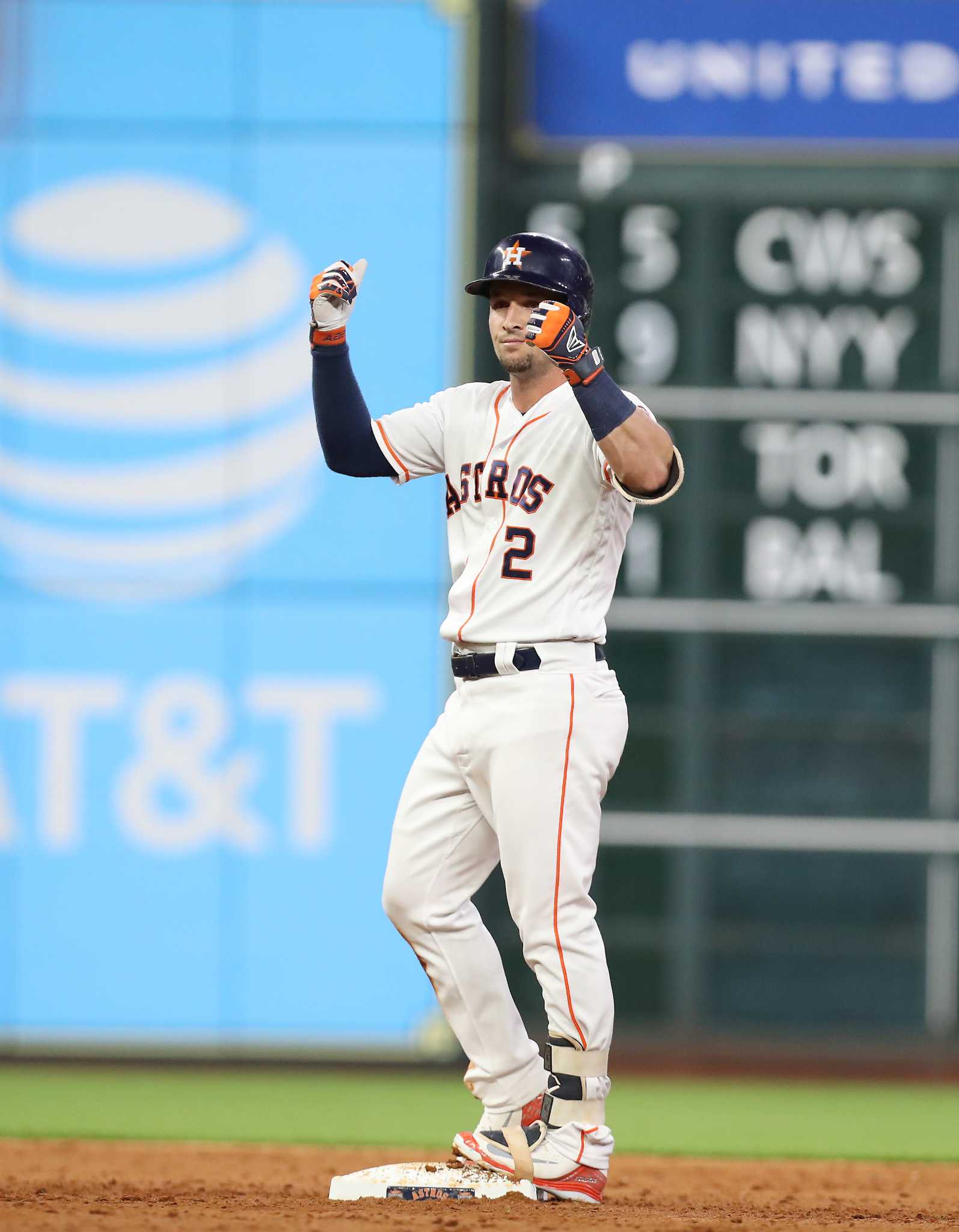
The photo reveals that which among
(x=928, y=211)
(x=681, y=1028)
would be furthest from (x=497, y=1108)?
(x=928, y=211)

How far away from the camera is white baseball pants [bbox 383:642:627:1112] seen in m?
3.86

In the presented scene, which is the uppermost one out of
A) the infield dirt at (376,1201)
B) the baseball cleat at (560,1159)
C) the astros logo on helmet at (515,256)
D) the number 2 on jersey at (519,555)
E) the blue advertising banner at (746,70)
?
the blue advertising banner at (746,70)

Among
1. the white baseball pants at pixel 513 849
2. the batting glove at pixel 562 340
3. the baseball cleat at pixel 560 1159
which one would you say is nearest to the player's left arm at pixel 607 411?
the batting glove at pixel 562 340

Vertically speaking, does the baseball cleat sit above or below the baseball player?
below

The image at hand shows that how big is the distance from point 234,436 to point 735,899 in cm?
290

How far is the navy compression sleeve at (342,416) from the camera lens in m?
4.11

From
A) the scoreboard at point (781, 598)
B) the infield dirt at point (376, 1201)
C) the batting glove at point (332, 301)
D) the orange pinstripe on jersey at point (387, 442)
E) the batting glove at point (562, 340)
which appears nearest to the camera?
the infield dirt at point (376, 1201)

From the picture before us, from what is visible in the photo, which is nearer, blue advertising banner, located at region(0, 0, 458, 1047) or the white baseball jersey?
the white baseball jersey

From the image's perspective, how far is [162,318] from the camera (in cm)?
786

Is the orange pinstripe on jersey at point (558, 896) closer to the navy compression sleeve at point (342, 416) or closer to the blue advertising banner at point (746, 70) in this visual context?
the navy compression sleeve at point (342, 416)

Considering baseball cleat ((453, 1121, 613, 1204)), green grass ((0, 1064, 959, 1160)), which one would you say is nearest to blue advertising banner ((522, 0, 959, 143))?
green grass ((0, 1064, 959, 1160))

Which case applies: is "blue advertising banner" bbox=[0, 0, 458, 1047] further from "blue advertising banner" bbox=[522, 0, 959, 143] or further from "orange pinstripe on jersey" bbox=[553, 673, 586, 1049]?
"orange pinstripe on jersey" bbox=[553, 673, 586, 1049]

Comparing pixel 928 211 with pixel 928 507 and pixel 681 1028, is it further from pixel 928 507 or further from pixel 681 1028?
pixel 681 1028

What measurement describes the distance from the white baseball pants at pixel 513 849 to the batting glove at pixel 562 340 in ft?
1.96
